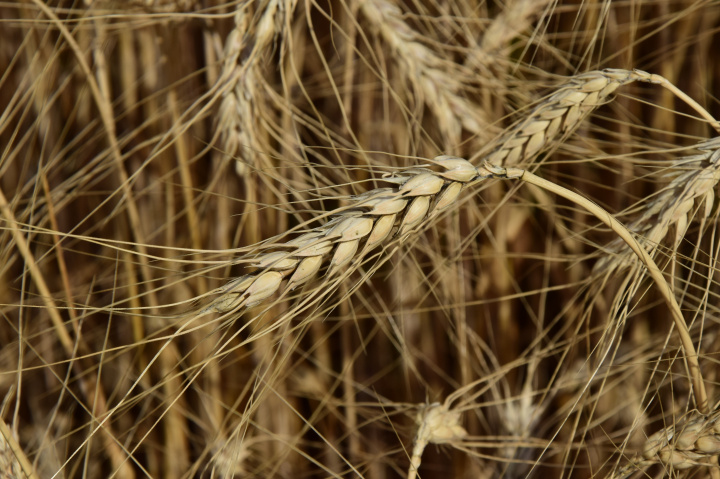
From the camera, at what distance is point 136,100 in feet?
3.54

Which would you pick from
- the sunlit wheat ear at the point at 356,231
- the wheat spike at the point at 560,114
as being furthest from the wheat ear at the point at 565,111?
the sunlit wheat ear at the point at 356,231

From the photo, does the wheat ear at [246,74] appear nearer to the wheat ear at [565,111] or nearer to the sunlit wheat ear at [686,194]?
the wheat ear at [565,111]

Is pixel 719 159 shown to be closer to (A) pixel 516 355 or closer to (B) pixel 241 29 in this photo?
(B) pixel 241 29

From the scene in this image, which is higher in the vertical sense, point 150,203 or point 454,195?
point 454,195

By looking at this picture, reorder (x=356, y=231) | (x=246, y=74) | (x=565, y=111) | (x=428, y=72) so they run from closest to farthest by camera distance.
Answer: (x=356, y=231) < (x=565, y=111) < (x=246, y=74) < (x=428, y=72)

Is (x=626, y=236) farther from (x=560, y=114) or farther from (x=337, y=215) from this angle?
(x=337, y=215)

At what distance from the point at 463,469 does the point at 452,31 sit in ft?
2.49

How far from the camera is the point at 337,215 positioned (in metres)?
0.73

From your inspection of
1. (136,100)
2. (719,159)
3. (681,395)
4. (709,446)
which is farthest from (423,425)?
(136,100)

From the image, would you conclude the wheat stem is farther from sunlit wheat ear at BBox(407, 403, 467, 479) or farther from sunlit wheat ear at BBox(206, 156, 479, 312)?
sunlit wheat ear at BBox(407, 403, 467, 479)

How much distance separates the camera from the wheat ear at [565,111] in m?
0.52

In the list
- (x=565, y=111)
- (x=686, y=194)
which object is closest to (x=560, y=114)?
(x=565, y=111)

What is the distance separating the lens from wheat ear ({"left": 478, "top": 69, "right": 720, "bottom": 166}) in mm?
520

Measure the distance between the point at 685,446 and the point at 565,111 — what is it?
32 cm
